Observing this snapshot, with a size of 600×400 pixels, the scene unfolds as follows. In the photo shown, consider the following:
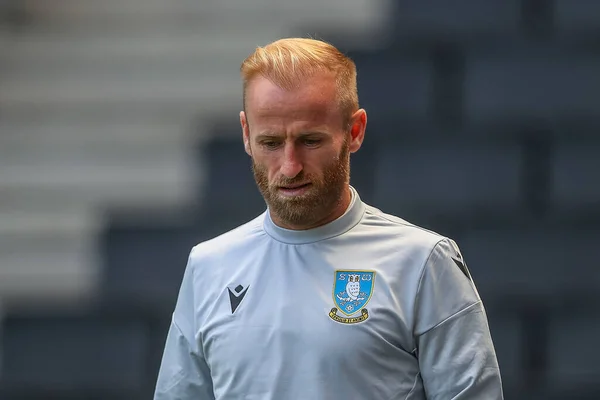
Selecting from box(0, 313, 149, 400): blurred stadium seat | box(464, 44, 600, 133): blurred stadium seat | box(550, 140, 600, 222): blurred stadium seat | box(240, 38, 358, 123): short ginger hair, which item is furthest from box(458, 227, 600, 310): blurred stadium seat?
box(240, 38, 358, 123): short ginger hair

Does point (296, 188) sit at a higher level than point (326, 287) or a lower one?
higher

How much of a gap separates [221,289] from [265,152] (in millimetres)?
263

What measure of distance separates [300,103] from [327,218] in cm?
22

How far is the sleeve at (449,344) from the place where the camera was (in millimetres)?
1977

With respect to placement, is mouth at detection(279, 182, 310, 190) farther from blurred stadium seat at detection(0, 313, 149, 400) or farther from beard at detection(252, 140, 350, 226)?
blurred stadium seat at detection(0, 313, 149, 400)

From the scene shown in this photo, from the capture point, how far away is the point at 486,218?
3982mm

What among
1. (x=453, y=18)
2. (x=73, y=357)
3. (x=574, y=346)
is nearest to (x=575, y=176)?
(x=574, y=346)

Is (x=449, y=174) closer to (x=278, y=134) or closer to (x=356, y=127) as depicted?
(x=356, y=127)

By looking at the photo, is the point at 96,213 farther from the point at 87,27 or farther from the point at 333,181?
the point at 333,181

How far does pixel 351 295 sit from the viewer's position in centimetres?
199

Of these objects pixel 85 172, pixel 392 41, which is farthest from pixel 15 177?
pixel 392 41

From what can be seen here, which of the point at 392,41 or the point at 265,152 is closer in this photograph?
the point at 265,152

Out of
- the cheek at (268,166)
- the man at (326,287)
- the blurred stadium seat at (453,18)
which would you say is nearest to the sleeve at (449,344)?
the man at (326,287)

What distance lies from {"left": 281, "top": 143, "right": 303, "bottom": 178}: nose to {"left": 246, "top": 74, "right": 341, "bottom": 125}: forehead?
0.15 feet
